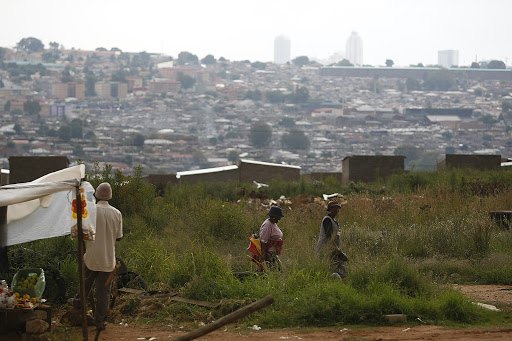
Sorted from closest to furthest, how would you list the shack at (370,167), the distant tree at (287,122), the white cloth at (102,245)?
the white cloth at (102,245) < the shack at (370,167) < the distant tree at (287,122)

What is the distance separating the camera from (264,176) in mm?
30703

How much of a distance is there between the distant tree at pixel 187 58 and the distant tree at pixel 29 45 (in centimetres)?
3286

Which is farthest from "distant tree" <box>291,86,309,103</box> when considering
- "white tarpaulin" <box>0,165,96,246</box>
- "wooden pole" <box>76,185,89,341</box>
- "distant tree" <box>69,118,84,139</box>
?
"wooden pole" <box>76,185,89,341</box>

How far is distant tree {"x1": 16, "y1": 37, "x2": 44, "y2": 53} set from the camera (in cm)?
17400

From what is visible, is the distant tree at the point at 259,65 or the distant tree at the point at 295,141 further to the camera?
the distant tree at the point at 259,65

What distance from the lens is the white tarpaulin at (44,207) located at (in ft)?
27.3

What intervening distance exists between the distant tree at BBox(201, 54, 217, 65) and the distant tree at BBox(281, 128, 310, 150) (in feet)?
283

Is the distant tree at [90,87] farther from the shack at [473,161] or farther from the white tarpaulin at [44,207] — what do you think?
the white tarpaulin at [44,207]

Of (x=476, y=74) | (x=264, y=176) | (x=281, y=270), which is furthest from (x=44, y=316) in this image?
(x=476, y=74)

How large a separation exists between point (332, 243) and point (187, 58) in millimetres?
179755

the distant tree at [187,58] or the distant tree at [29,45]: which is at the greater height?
the distant tree at [29,45]

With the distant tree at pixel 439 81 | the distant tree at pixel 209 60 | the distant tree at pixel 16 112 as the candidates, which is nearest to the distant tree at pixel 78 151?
the distant tree at pixel 16 112

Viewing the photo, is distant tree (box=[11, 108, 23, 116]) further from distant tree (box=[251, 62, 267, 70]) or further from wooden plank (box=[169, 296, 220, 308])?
wooden plank (box=[169, 296, 220, 308])

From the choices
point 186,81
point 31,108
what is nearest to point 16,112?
point 31,108
